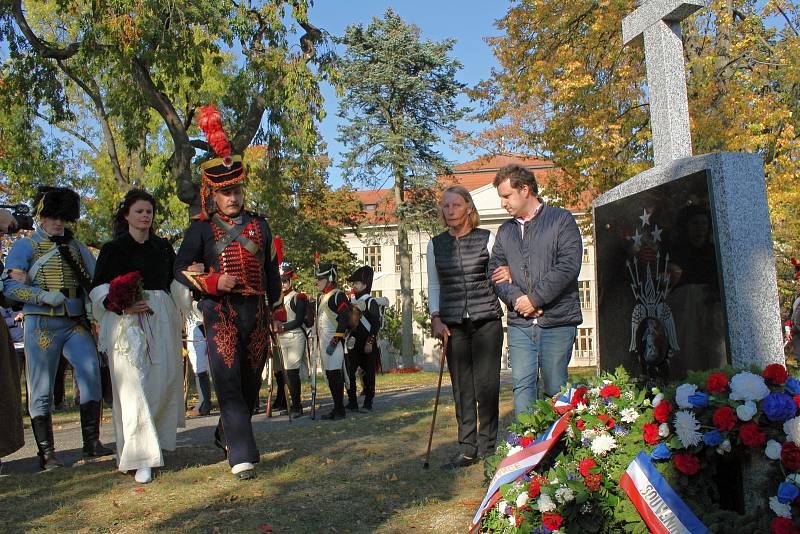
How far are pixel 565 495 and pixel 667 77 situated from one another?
3694 mm

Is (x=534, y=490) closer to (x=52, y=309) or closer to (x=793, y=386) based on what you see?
(x=793, y=386)

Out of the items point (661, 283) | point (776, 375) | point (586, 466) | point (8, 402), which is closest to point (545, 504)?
point (586, 466)

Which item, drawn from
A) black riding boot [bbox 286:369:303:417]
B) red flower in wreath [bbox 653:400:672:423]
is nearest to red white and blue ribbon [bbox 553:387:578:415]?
red flower in wreath [bbox 653:400:672:423]

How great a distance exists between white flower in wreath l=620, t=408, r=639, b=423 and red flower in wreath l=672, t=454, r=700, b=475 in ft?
1.15

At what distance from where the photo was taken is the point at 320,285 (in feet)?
36.7

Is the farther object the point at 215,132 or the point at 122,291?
the point at 215,132

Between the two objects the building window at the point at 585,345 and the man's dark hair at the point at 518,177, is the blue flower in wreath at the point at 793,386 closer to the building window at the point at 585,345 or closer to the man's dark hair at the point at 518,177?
the man's dark hair at the point at 518,177

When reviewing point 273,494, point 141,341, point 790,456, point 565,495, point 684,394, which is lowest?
point 273,494

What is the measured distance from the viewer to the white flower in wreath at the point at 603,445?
11.9 feet

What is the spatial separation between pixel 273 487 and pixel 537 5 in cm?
1504

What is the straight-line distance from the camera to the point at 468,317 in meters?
6.32

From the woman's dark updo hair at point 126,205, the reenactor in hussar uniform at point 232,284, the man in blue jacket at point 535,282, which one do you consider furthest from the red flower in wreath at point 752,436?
the woman's dark updo hair at point 126,205

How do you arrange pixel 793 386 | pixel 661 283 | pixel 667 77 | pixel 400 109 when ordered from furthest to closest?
pixel 400 109
pixel 667 77
pixel 661 283
pixel 793 386

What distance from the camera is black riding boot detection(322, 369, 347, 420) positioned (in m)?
10.2
